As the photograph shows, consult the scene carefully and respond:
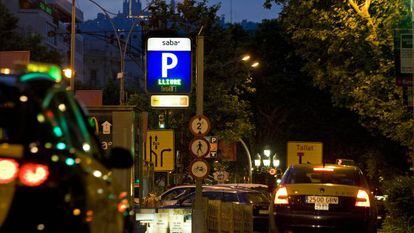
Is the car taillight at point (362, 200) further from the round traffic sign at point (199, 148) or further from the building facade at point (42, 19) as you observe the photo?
the building facade at point (42, 19)

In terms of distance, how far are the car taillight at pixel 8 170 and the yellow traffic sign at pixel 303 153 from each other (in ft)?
75.1

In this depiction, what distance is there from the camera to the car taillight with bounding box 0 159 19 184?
15.0 ft

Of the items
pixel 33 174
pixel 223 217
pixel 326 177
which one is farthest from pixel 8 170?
pixel 223 217

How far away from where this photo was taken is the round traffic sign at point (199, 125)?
1706 centimetres

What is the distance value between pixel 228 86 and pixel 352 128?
39.2ft

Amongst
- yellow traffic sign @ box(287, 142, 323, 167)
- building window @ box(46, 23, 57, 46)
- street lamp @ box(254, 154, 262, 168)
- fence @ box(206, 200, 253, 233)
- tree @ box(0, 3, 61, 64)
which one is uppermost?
building window @ box(46, 23, 57, 46)

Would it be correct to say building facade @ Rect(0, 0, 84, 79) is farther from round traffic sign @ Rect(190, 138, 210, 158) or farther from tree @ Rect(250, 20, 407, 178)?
round traffic sign @ Rect(190, 138, 210, 158)

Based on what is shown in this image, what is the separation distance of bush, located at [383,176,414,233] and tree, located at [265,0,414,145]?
4.23 feet

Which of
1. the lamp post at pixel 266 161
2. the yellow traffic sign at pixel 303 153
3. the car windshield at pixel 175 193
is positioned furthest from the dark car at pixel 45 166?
the lamp post at pixel 266 161

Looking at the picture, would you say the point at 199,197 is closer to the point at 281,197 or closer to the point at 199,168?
the point at 199,168

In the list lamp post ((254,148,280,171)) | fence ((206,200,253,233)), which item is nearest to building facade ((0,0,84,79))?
lamp post ((254,148,280,171))

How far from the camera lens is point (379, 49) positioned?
19.3 meters

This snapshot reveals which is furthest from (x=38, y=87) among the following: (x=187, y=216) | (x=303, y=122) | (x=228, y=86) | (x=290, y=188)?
(x=303, y=122)

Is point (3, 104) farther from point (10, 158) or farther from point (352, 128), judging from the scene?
point (352, 128)
